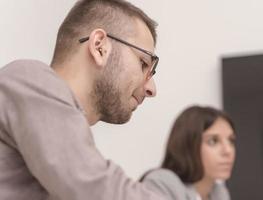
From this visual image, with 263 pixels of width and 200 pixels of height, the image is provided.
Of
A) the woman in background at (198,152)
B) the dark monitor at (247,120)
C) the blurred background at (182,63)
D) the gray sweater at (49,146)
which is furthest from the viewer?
the blurred background at (182,63)

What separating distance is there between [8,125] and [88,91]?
0.18 metres

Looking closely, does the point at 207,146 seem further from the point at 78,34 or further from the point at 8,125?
the point at 8,125

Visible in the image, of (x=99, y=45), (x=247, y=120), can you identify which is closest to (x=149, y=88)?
(x=99, y=45)

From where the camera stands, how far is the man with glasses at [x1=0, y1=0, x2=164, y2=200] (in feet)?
2.45

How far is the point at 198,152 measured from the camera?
2031 mm

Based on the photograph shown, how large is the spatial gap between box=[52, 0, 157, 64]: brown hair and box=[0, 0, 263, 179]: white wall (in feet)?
4.50

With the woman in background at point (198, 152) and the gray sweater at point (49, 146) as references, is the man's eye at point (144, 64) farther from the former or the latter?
the woman in background at point (198, 152)

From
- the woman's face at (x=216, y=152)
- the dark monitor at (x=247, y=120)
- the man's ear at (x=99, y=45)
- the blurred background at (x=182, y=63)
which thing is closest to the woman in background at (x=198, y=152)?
the woman's face at (x=216, y=152)

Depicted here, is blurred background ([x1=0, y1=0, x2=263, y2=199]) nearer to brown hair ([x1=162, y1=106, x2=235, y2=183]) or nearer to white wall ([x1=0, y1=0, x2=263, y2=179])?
white wall ([x1=0, y1=0, x2=263, y2=179])

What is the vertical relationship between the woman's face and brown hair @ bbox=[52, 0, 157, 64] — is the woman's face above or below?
below

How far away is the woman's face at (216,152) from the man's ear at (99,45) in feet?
3.95

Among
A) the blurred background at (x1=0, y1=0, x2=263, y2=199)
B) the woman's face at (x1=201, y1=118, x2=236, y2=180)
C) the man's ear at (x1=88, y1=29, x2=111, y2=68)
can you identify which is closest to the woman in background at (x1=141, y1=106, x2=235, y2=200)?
the woman's face at (x1=201, y1=118, x2=236, y2=180)

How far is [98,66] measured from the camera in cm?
91

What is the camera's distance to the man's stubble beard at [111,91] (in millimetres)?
919
